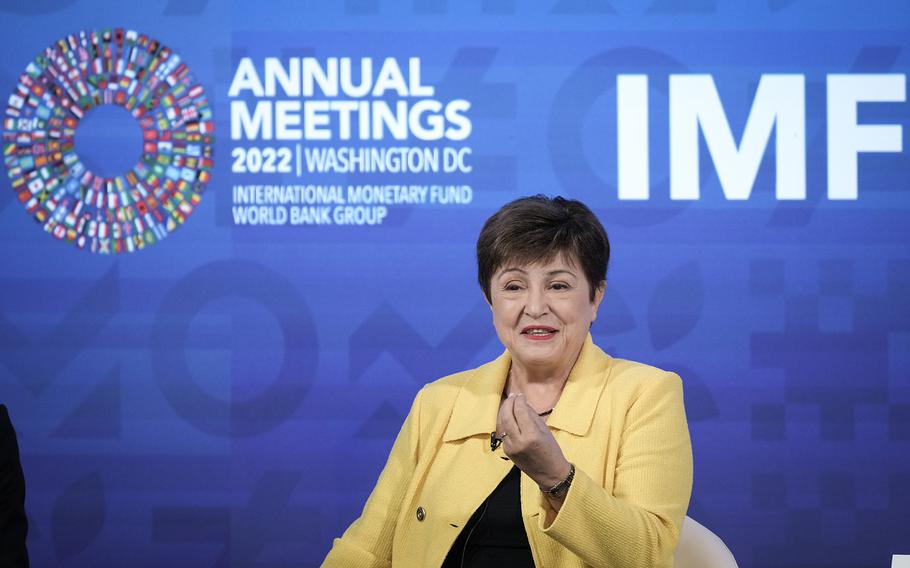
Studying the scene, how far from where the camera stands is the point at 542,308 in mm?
2367

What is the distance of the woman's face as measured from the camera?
2.38 m

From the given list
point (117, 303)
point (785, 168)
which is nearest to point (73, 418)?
point (117, 303)

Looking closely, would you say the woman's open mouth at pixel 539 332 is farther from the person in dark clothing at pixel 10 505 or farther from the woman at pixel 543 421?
the person in dark clothing at pixel 10 505

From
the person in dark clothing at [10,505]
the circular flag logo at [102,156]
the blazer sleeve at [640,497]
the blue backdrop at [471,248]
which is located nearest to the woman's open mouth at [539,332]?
the blazer sleeve at [640,497]

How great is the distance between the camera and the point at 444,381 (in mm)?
2637

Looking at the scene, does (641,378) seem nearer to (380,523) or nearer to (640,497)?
(640,497)

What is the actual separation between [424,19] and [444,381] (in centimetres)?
166

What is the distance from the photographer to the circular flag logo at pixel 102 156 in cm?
377

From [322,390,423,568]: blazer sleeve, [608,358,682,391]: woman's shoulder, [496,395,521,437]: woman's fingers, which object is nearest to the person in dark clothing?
[322,390,423,568]: blazer sleeve

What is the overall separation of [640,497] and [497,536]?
362mm

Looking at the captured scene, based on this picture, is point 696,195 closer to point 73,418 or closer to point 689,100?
point 689,100

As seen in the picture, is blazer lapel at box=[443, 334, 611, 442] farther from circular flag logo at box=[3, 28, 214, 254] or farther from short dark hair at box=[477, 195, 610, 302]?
circular flag logo at box=[3, 28, 214, 254]

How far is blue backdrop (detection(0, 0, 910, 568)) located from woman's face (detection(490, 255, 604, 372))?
1.37m

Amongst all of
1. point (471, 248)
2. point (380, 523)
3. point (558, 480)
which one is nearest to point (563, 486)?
point (558, 480)
